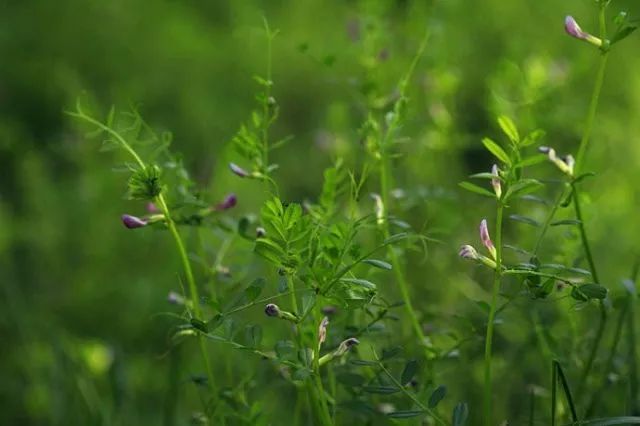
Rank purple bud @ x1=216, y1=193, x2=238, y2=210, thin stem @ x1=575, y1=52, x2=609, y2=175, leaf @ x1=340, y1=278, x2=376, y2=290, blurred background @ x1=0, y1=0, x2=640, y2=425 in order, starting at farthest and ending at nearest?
blurred background @ x1=0, y1=0, x2=640, y2=425
purple bud @ x1=216, y1=193, x2=238, y2=210
thin stem @ x1=575, y1=52, x2=609, y2=175
leaf @ x1=340, y1=278, x2=376, y2=290

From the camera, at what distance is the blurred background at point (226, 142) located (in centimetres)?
161

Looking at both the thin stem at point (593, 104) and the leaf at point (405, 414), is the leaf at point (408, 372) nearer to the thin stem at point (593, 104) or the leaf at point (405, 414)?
the leaf at point (405, 414)

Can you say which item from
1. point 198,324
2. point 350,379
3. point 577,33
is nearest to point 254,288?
point 198,324

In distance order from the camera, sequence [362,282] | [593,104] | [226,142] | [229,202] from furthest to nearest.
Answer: [226,142] < [229,202] < [593,104] < [362,282]

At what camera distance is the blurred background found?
1611 mm

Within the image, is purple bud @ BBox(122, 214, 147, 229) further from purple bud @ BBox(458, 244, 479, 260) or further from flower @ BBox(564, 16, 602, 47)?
flower @ BBox(564, 16, 602, 47)

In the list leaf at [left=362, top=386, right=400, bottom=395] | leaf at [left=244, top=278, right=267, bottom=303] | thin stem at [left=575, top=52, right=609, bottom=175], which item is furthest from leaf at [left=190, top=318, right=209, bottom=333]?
thin stem at [left=575, top=52, right=609, bottom=175]

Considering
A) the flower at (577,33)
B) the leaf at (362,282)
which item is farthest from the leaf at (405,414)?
the flower at (577,33)

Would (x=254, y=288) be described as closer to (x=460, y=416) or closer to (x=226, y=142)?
(x=460, y=416)

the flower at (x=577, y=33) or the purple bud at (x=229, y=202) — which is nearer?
the flower at (x=577, y=33)

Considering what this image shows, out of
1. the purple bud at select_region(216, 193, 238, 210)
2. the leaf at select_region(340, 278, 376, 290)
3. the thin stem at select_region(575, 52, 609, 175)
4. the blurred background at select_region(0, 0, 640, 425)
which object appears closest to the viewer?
the leaf at select_region(340, 278, 376, 290)

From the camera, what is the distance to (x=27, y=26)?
3361mm

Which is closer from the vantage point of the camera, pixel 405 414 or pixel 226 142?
pixel 405 414

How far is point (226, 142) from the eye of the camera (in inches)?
72.6
